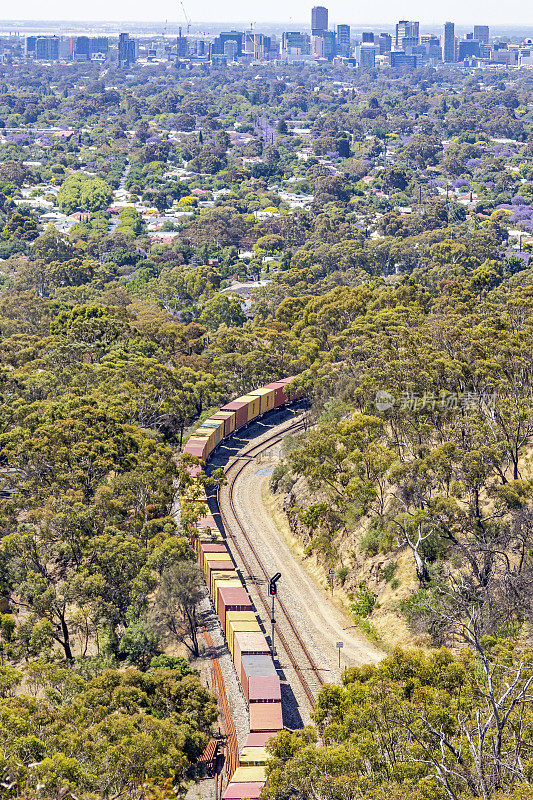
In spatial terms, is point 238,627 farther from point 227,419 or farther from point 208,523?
point 227,419

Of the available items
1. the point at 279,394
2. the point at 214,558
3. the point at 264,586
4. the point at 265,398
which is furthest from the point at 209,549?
the point at 279,394

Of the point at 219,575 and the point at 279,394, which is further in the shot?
the point at 279,394

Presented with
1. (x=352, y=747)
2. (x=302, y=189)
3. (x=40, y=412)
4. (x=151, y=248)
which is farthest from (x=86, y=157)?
(x=352, y=747)

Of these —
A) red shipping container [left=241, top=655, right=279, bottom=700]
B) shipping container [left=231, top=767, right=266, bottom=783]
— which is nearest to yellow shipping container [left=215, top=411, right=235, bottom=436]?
red shipping container [left=241, top=655, right=279, bottom=700]

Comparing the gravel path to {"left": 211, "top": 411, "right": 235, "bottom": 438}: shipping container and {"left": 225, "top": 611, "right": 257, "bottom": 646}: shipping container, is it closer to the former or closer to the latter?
{"left": 225, "top": 611, "right": 257, "bottom": 646}: shipping container

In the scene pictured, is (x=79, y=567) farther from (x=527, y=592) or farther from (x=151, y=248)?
(x=151, y=248)


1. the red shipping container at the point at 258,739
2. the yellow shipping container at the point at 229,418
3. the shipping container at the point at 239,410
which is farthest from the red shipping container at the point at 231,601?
the shipping container at the point at 239,410
